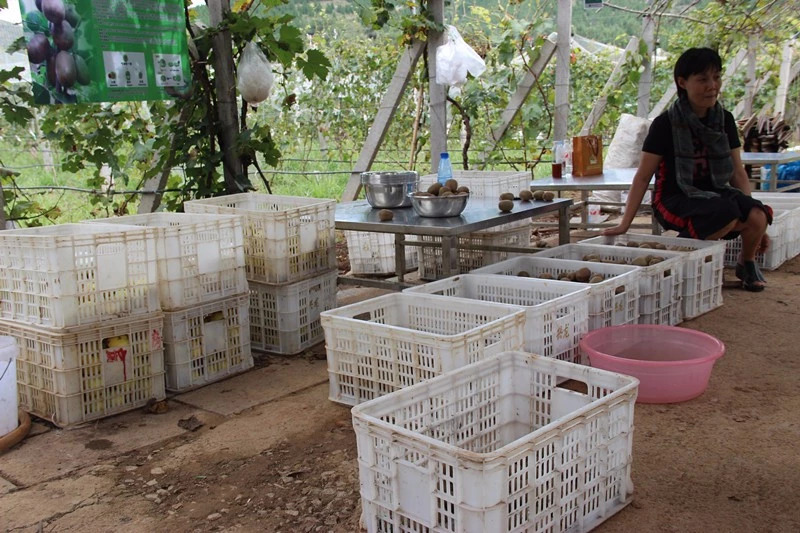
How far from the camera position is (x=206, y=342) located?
327cm

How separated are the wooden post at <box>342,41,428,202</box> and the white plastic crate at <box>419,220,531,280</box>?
3.59 ft

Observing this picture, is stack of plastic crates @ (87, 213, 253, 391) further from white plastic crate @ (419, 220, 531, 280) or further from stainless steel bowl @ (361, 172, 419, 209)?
white plastic crate @ (419, 220, 531, 280)

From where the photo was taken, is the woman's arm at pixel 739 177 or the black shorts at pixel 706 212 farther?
the woman's arm at pixel 739 177

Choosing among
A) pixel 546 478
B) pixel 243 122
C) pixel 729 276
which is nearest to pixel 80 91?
pixel 243 122

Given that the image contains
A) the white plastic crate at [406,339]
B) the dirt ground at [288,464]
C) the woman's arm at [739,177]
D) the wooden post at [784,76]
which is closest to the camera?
the dirt ground at [288,464]

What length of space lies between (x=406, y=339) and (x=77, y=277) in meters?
1.25

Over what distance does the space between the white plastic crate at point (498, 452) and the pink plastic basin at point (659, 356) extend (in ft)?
1.64

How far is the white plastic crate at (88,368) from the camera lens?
2814mm

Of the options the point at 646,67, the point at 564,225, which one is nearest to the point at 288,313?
the point at 564,225

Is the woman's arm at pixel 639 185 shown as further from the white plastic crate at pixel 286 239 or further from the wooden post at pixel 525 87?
the wooden post at pixel 525 87

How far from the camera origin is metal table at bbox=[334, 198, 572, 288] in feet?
11.6

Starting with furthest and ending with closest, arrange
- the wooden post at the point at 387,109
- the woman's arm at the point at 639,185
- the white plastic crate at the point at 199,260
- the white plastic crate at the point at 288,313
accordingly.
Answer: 1. the wooden post at the point at 387,109
2. the woman's arm at the point at 639,185
3. the white plastic crate at the point at 288,313
4. the white plastic crate at the point at 199,260

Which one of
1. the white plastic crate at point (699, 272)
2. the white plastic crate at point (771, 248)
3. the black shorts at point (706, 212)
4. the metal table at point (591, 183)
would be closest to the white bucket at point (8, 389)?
the white plastic crate at point (699, 272)

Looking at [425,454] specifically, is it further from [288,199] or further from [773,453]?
[288,199]
